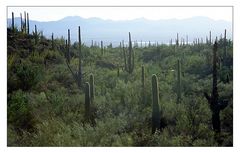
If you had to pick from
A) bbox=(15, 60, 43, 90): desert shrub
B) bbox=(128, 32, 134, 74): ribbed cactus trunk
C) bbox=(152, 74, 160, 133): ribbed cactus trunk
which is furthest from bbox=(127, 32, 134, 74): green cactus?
bbox=(15, 60, 43, 90): desert shrub

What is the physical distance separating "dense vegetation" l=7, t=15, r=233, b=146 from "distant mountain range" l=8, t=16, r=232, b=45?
1.25ft

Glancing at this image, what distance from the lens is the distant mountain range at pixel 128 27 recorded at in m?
10.3

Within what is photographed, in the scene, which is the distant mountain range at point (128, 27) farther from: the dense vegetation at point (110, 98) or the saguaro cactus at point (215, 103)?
the saguaro cactus at point (215, 103)

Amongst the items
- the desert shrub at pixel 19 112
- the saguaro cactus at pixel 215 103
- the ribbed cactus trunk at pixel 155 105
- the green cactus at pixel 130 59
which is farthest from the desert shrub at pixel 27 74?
the saguaro cactus at pixel 215 103

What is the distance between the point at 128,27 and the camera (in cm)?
1059

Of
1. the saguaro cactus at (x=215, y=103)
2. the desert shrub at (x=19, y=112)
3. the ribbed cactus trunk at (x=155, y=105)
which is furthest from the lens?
the ribbed cactus trunk at (x=155, y=105)

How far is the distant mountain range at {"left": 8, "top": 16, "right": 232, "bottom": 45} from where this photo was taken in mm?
10297

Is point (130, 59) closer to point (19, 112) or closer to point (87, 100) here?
point (87, 100)

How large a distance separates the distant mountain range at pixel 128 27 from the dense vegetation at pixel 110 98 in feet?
→ 1.25

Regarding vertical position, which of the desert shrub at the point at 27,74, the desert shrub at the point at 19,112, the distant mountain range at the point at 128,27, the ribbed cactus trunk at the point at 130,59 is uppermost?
the distant mountain range at the point at 128,27

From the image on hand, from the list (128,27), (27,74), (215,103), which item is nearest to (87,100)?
(27,74)

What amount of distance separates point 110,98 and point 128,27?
1.42 metres
